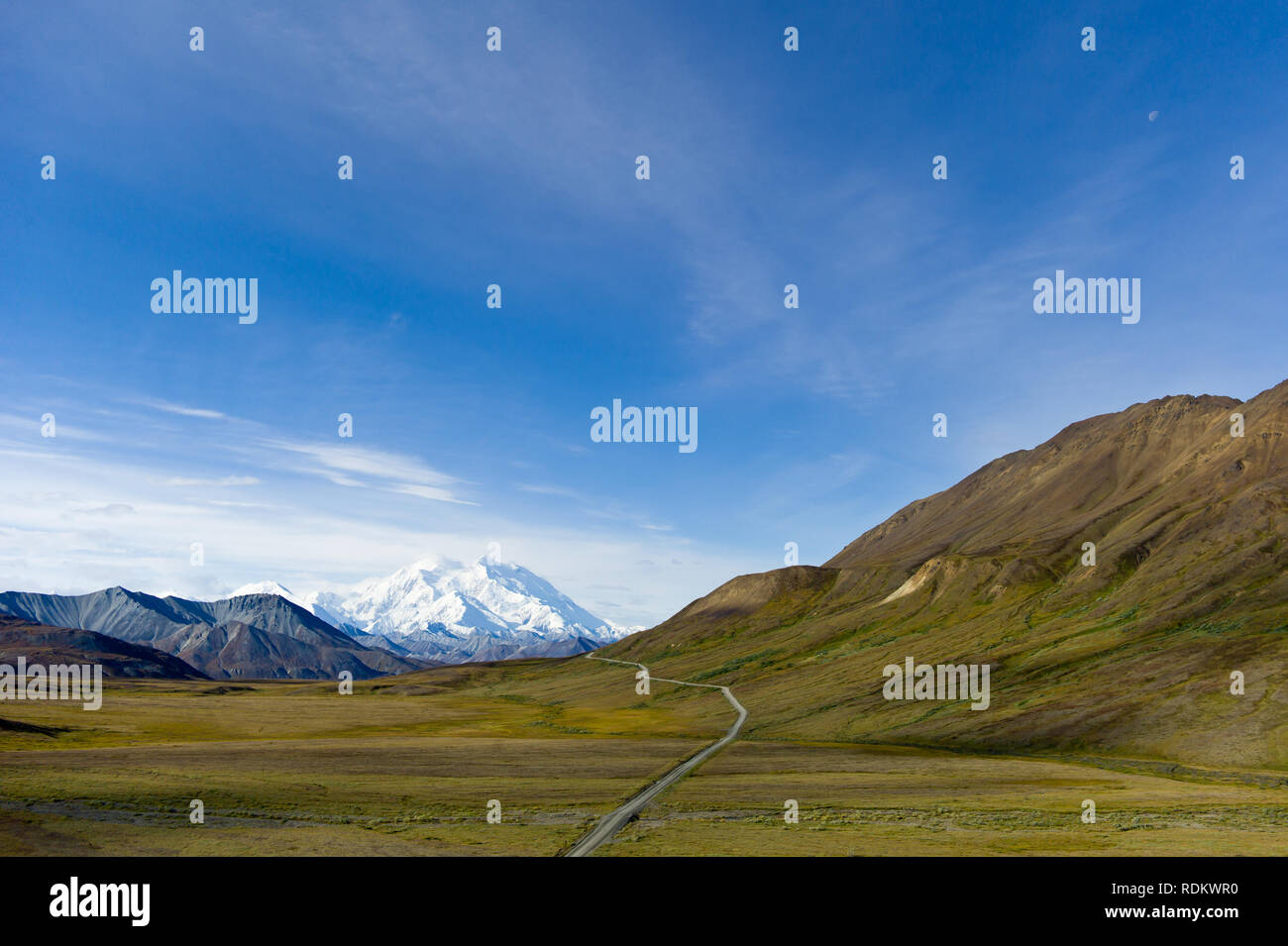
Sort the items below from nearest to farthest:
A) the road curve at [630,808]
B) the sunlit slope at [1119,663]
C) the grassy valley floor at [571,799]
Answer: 1. the grassy valley floor at [571,799]
2. the road curve at [630,808]
3. the sunlit slope at [1119,663]

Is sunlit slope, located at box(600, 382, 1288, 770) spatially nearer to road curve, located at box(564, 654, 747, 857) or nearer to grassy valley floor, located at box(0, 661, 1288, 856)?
grassy valley floor, located at box(0, 661, 1288, 856)

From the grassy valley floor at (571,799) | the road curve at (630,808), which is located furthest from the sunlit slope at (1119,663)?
the road curve at (630,808)

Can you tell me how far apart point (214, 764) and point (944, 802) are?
232ft

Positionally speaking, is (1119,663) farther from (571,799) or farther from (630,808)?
(571,799)

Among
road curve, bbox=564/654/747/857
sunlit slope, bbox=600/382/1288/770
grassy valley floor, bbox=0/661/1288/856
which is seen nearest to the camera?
grassy valley floor, bbox=0/661/1288/856

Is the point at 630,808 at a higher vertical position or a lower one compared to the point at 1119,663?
lower

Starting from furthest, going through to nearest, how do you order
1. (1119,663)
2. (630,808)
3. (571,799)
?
(1119,663), (571,799), (630,808)

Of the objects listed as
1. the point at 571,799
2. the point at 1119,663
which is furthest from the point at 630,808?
the point at 1119,663

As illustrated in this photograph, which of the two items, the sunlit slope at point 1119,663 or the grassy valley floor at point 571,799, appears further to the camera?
the sunlit slope at point 1119,663

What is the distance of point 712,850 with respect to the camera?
138 feet

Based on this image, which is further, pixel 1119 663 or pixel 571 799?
pixel 1119 663

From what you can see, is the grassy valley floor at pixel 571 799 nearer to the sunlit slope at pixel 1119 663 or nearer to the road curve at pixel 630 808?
the road curve at pixel 630 808

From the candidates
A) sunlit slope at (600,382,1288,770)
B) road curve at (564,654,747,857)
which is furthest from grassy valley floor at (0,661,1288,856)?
sunlit slope at (600,382,1288,770)

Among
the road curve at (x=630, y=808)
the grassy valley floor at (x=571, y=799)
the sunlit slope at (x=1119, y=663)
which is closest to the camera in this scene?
the grassy valley floor at (x=571, y=799)
